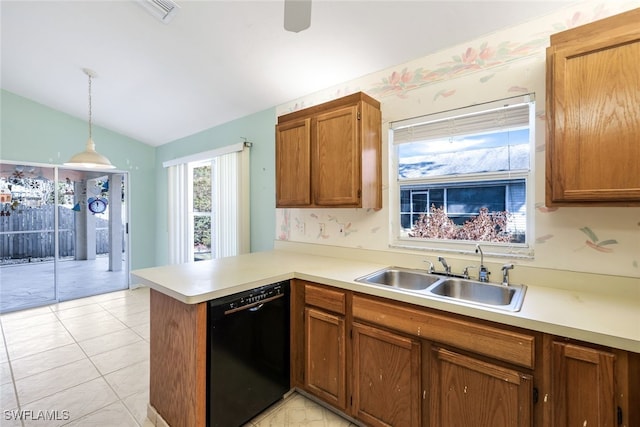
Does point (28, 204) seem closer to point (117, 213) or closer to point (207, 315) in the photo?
point (117, 213)

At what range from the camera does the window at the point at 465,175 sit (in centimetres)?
187

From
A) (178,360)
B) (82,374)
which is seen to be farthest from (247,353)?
(82,374)

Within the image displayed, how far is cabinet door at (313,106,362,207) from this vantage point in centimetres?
215

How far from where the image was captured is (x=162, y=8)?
2037 mm

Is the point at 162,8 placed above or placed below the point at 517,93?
above

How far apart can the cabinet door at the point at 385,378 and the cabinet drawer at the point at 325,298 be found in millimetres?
149

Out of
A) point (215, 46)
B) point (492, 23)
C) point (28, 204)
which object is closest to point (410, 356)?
point (492, 23)

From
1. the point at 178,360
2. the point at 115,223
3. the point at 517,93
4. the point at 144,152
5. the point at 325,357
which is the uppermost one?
the point at 144,152

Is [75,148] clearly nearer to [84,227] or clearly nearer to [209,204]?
[84,227]

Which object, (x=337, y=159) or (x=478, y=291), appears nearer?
(x=478, y=291)

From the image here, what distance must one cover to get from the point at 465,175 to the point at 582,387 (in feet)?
4.37

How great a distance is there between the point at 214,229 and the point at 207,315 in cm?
254

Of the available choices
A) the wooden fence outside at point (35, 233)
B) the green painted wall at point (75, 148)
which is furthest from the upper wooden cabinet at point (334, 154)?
the wooden fence outside at point (35, 233)

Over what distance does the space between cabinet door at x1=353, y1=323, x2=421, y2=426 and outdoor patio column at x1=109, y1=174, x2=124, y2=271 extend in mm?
5153
